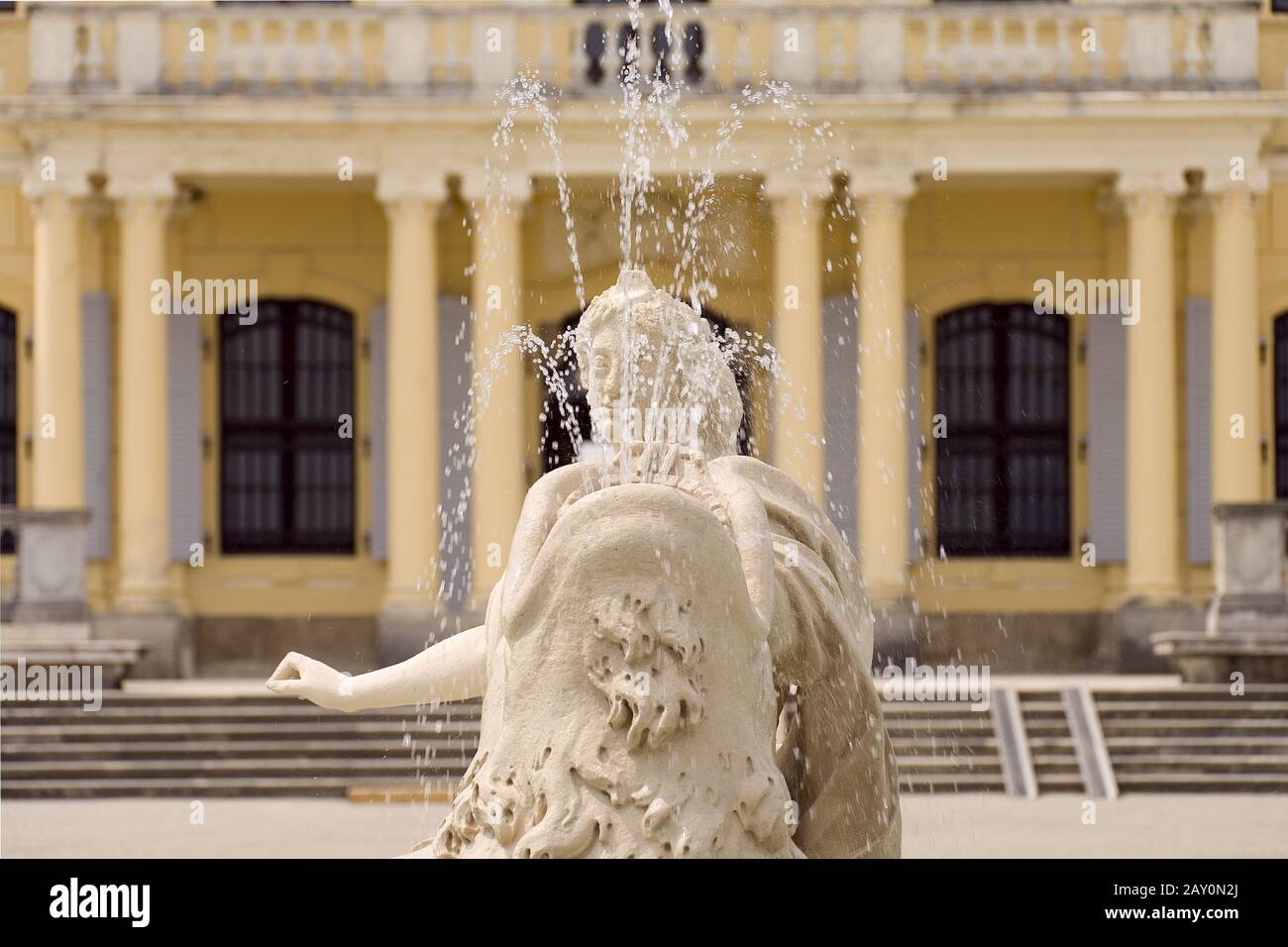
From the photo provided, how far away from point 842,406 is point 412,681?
19708mm

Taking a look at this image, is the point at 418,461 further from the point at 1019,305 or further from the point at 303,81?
the point at 1019,305

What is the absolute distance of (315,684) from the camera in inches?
255

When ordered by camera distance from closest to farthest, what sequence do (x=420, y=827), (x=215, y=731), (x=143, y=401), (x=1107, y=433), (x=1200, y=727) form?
(x=420, y=827), (x=1200, y=727), (x=215, y=731), (x=143, y=401), (x=1107, y=433)

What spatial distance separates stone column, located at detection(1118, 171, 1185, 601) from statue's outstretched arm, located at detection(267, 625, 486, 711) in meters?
19.0

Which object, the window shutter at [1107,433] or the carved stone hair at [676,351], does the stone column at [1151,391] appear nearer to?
the window shutter at [1107,433]

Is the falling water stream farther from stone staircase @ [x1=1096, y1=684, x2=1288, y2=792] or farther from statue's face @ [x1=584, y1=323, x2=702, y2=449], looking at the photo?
statue's face @ [x1=584, y1=323, x2=702, y2=449]

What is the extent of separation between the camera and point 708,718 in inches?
224

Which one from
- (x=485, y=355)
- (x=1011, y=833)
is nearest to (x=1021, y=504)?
(x=485, y=355)

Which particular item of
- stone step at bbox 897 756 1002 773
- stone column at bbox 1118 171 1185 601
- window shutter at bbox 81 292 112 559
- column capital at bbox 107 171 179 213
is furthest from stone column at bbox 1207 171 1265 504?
window shutter at bbox 81 292 112 559

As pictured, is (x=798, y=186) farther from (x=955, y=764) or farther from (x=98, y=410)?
(x=955, y=764)

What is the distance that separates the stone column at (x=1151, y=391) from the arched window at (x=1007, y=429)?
5.94 feet

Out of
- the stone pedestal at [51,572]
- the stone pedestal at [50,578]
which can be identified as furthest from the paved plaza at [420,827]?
the stone pedestal at [51,572]

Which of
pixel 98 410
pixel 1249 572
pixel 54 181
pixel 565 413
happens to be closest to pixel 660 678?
pixel 1249 572
